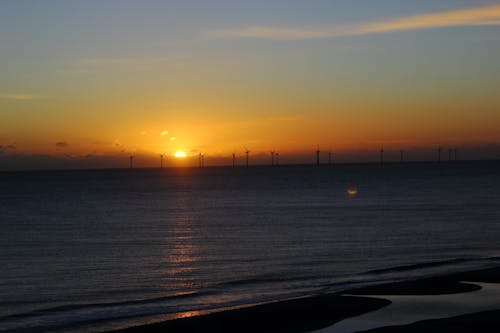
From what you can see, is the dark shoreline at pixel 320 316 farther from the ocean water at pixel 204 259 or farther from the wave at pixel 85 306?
the wave at pixel 85 306

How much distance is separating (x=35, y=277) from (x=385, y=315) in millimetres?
21174

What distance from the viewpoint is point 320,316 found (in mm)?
28375

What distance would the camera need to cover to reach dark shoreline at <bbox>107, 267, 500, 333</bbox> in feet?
83.9

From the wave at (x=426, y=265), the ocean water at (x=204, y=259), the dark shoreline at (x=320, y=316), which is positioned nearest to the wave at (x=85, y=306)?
the ocean water at (x=204, y=259)

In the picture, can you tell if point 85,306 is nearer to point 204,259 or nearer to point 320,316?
point 320,316

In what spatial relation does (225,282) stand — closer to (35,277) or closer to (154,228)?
(35,277)

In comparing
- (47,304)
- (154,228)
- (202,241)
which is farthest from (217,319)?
(154,228)

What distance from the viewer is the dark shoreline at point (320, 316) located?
83.9ft

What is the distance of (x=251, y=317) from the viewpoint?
2823 cm

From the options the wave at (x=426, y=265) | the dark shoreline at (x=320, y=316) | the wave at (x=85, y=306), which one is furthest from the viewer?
the wave at (x=426, y=265)

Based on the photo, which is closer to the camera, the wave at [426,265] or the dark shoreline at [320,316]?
the dark shoreline at [320,316]

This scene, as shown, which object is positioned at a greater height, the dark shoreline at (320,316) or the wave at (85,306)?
the dark shoreline at (320,316)

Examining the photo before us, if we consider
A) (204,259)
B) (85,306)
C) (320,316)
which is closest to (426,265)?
(204,259)

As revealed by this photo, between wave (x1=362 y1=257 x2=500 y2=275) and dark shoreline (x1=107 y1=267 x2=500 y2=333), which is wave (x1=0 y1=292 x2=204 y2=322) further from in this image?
wave (x1=362 y1=257 x2=500 y2=275)
